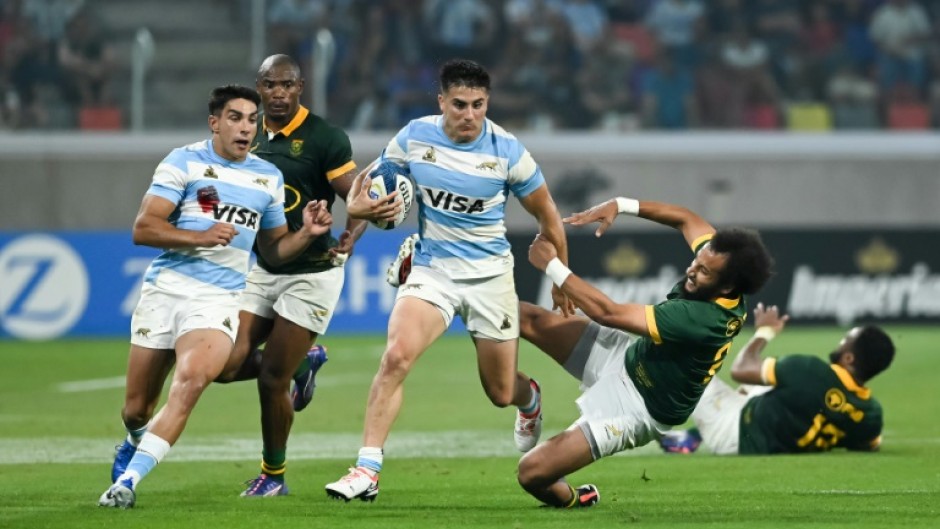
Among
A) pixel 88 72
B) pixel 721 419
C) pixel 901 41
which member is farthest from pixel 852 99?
pixel 721 419

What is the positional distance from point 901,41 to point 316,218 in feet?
56.1

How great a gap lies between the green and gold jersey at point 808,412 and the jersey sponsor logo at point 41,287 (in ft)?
36.4

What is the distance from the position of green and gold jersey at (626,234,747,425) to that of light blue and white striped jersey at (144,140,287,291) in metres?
2.13

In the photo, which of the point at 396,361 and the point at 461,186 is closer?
the point at 396,361

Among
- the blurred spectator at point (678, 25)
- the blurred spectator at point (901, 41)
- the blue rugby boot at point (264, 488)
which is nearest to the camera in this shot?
the blue rugby boot at point (264, 488)

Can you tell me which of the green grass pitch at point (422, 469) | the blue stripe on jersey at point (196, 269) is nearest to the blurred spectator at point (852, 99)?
the green grass pitch at point (422, 469)

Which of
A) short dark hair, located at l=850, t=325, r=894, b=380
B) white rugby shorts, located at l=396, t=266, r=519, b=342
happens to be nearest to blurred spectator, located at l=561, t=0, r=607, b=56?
short dark hair, located at l=850, t=325, r=894, b=380

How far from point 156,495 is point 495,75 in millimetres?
14301

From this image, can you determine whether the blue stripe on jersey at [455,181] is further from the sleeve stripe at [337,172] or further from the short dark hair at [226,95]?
the short dark hair at [226,95]

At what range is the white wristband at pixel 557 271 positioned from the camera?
26.8 feet

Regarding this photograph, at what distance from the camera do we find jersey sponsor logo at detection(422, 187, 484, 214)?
8609 mm

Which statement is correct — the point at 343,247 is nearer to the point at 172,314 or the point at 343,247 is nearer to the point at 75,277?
the point at 172,314

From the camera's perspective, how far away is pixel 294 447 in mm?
11656

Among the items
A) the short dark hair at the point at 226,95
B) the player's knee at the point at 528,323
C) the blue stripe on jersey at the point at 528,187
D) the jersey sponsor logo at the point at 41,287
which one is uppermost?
the short dark hair at the point at 226,95
